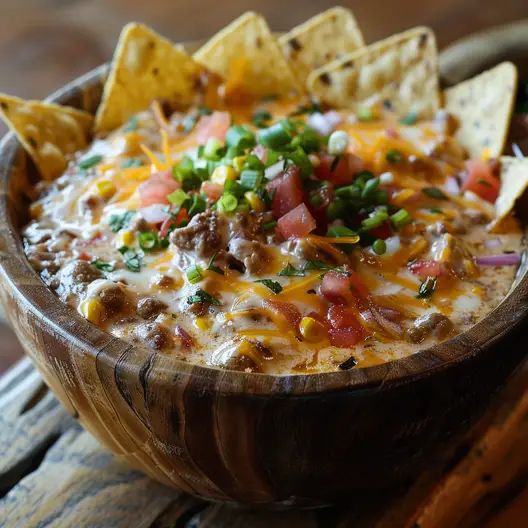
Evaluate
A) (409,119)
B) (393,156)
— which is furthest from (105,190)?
(409,119)

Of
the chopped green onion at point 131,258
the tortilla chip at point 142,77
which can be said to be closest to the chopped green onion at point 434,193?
the chopped green onion at point 131,258

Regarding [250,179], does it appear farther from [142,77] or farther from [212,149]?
[142,77]

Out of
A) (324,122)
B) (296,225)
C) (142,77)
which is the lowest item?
(324,122)

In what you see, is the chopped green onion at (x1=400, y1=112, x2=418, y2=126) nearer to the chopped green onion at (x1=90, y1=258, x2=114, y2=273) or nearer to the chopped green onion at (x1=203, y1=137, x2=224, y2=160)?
the chopped green onion at (x1=203, y1=137, x2=224, y2=160)

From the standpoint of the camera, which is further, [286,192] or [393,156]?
[393,156]

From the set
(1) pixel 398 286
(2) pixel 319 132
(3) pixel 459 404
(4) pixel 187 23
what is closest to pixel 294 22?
(4) pixel 187 23

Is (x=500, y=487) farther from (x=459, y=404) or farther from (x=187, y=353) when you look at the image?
(x=187, y=353)

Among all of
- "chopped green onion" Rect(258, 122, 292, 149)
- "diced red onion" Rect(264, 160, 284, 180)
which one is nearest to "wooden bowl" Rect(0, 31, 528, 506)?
"diced red onion" Rect(264, 160, 284, 180)

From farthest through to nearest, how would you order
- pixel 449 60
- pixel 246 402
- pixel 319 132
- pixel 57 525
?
1. pixel 449 60
2. pixel 319 132
3. pixel 57 525
4. pixel 246 402
